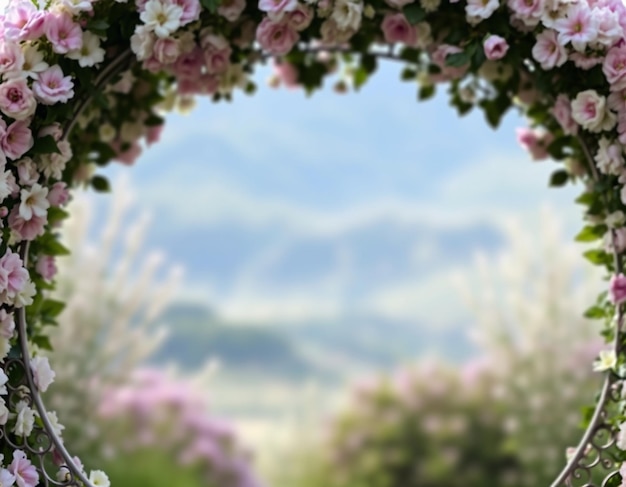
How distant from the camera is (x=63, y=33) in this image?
137cm

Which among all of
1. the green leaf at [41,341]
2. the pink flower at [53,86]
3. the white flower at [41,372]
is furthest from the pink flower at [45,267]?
the pink flower at [53,86]

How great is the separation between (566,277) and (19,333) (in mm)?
2870

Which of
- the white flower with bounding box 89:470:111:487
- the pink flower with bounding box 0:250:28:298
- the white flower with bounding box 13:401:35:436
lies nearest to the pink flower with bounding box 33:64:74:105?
the pink flower with bounding box 0:250:28:298

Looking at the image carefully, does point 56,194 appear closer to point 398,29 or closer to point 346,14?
point 346,14

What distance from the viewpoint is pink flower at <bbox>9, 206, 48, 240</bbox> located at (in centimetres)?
136

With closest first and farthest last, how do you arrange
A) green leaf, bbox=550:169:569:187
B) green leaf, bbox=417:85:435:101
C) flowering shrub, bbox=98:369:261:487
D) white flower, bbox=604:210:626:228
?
white flower, bbox=604:210:626:228 < green leaf, bbox=550:169:569:187 < green leaf, bbox=417:85:435:101 < flowering shrub, bbox=98:369:261:487

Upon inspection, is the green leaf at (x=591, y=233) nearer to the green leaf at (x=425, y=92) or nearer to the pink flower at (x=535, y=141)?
the pink flower at (x=535, y=141)

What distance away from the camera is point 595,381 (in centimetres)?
371

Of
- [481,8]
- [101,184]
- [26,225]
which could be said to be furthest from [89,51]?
[481,8]

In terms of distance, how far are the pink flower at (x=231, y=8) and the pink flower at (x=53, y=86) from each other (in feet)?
0.95

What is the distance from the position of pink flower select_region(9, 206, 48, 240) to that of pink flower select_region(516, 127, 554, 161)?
1.00 meters

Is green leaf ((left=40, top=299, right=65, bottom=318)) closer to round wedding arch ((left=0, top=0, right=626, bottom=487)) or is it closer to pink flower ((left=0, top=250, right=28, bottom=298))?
round wedding arch ((left=0, top=0, right=626, bottom=487))

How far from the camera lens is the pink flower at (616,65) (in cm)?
137

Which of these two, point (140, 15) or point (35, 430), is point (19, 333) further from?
point (140, 15)
